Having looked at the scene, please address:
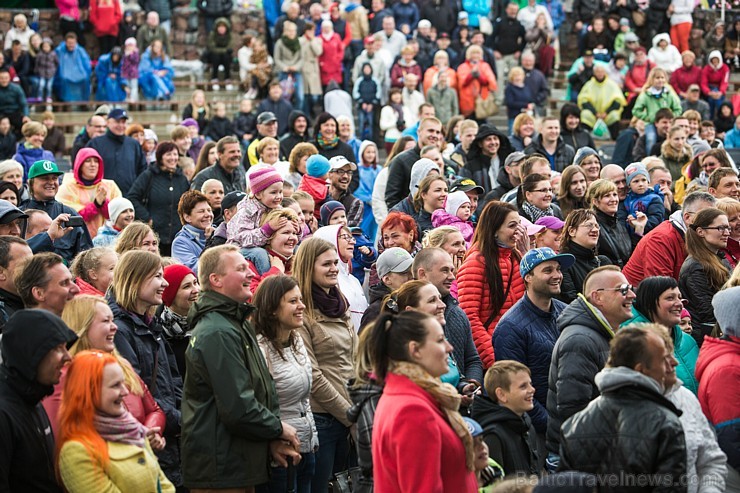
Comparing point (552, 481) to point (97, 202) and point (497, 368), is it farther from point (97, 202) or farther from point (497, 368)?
point (97, 202)

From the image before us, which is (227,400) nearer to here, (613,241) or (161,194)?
(613,241)

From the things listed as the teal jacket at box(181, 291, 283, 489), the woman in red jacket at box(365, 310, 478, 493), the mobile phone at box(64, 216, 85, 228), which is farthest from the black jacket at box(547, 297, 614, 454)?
the mobile phone at box(64, 216, 85, 228)

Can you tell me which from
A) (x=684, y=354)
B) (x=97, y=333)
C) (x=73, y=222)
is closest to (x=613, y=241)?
(x=684, y=354)

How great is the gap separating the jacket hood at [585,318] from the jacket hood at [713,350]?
50 cm

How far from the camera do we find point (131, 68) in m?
19.9

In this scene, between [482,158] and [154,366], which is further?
[482,158]

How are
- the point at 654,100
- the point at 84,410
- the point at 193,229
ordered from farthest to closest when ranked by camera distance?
the point at 654,100 < the point at 193,229 < the point at 84,410

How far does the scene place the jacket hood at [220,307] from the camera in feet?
19.0

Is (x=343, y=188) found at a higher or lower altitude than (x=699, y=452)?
higher

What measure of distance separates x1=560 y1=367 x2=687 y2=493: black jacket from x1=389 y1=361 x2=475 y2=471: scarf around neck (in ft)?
1.49

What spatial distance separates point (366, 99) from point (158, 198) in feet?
25.3

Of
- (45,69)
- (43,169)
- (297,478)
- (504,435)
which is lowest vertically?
(297,478)

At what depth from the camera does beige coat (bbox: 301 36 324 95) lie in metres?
19.5

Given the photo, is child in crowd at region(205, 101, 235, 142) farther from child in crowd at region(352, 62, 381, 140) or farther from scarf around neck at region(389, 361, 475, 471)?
scarf around neck at region(389, 361, 475, 471)
